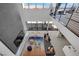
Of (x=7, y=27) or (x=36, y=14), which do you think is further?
(x=36, y=14)

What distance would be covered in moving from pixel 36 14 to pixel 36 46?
1.75 metres

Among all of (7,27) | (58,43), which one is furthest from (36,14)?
(7,27)

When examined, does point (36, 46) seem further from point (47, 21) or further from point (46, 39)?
point (47, 21)

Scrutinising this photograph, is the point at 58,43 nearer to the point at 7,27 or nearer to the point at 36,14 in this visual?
the point at 36,14

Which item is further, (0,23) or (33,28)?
(33,28)

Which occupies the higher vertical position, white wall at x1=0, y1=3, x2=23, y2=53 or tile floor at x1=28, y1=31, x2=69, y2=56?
white wall at x1=0, y1=3, x2=23, y2=53

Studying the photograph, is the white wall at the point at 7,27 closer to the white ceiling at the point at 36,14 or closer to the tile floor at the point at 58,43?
the tile floor at the point at 58,43

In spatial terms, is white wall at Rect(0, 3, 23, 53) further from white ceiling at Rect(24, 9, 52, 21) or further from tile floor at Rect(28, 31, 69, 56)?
white ceiling at Rect(24, 9, 52, 21)

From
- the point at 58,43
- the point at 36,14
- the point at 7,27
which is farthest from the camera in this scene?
the point at 36,14

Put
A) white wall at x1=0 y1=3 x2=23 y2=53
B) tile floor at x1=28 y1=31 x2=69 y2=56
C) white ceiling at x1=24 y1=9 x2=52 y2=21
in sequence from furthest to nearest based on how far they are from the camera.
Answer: white ceiling at x1=24 y1=9 x2=52 y2=21
tile floor at x1=28 y1=31 x2=69 y2=56
white wall at x1=0 y1=3 x2=23 y2=53

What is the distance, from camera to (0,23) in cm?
187

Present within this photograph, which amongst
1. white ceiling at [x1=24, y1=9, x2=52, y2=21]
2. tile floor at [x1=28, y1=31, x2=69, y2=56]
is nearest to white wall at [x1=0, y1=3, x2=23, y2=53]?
tile floor at [x1=28, y1=31, x2=69, y2=56]

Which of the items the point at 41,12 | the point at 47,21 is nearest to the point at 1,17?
the point at 41,12

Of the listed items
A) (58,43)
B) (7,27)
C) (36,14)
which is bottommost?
(58,43)
